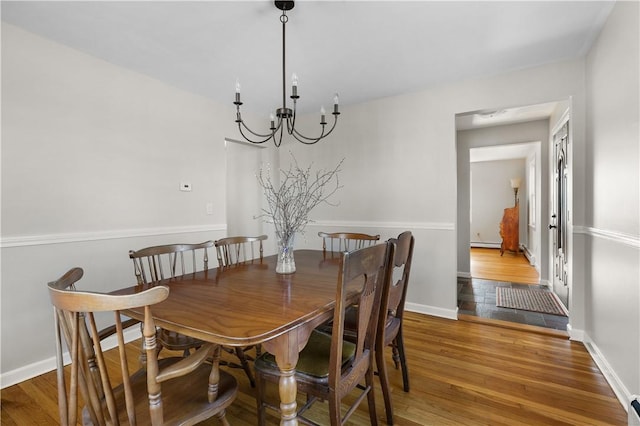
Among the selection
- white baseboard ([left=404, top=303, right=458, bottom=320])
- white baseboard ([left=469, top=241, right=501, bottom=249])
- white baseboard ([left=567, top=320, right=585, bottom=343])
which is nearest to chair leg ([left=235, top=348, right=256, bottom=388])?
white baseboard ([left=404, top=303, right=458, bottom=320])

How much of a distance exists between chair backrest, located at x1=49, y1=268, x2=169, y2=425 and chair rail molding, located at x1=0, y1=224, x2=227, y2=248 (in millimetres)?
1525

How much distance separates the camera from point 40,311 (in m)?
2.21

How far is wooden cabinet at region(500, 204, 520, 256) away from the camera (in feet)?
22.1

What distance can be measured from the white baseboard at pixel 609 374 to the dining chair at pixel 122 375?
2157 millimetres

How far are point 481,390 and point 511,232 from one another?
5893 millimetres

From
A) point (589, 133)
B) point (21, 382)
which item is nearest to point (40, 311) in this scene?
point (21, 382)

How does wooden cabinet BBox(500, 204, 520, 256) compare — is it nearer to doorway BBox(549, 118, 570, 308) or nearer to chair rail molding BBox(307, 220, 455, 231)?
doorway BBox(549, 118, 570, 308)

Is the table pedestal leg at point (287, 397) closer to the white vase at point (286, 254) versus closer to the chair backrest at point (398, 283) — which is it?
the chair backrest at point (398, 283)

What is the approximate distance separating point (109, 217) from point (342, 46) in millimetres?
2347

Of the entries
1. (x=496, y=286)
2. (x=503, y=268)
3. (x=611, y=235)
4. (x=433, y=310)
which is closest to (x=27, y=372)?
(x=433, y=310)

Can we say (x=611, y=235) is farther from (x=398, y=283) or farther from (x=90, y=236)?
(x=90, y=236)

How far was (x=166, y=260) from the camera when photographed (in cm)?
294

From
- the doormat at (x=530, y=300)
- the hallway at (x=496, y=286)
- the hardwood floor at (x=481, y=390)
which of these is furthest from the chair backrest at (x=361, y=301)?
the doormat at (x=530, y=300)

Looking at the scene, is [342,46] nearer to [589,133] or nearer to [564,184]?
[589,133]
